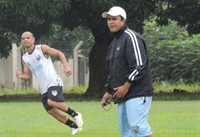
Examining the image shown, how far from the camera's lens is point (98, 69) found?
27156 mm

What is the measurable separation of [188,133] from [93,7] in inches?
466

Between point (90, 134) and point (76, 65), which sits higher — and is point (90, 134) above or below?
above

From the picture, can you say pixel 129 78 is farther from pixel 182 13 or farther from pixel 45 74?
pixel 182 13

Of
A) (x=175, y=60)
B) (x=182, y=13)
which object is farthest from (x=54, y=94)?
(x=175, y=60)

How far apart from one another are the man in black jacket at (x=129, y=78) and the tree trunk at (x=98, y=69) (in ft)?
62.0

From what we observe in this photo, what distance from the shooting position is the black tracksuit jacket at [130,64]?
7633 millimetres

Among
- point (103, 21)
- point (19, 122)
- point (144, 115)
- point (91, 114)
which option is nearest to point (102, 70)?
point (103, 21)

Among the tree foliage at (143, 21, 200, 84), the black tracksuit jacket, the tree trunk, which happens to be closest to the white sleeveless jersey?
the black tracksuit jacket

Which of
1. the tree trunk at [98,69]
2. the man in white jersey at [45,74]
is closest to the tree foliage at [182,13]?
the tree trunk at [98,69]

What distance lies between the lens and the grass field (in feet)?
40.0

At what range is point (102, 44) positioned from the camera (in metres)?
26.8

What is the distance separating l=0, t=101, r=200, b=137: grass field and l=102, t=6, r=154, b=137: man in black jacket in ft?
13.0

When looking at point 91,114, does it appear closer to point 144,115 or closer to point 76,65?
point 144,115

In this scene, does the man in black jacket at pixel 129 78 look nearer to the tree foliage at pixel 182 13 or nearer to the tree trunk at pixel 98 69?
the tree foliage at pixel 182 13
